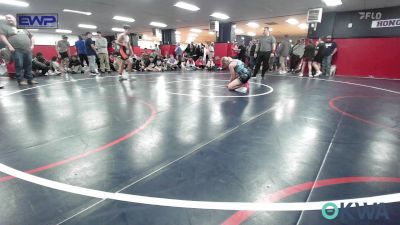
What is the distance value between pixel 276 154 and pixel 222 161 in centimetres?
61

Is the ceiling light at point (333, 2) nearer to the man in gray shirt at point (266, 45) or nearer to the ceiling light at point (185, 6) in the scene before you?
the man in gray shirt at point (266, 45)

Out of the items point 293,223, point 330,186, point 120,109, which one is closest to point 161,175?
point 293,223

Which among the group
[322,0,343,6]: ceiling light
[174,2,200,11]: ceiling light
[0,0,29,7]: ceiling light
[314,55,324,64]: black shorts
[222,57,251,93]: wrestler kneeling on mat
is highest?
[174,2,200,11]: ceiling light

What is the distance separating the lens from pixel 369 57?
449 inches

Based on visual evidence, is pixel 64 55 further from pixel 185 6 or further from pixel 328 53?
pixel 328 53

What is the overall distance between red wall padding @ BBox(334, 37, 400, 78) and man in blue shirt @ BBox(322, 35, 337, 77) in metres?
0.83

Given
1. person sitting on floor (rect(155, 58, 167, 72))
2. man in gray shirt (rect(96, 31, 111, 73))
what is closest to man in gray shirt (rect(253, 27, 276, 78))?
person sitting on floor (rect(155, 58, 167, 72))

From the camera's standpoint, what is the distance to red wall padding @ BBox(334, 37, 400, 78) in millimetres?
10758

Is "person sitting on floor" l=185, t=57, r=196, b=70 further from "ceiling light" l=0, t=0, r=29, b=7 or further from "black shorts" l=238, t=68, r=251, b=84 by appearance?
"black shorts" l=238, t=68, r=251, b=84

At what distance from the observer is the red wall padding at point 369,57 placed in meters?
10.8

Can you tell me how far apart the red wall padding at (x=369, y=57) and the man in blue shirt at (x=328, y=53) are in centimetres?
83

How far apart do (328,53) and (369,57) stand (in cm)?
229

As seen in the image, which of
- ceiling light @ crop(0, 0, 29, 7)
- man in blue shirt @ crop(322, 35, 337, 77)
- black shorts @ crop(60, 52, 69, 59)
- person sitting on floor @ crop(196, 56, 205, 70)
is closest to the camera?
man in blue shirt @ crop(322, 35, 337, 77)

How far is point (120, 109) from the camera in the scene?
4211mm
